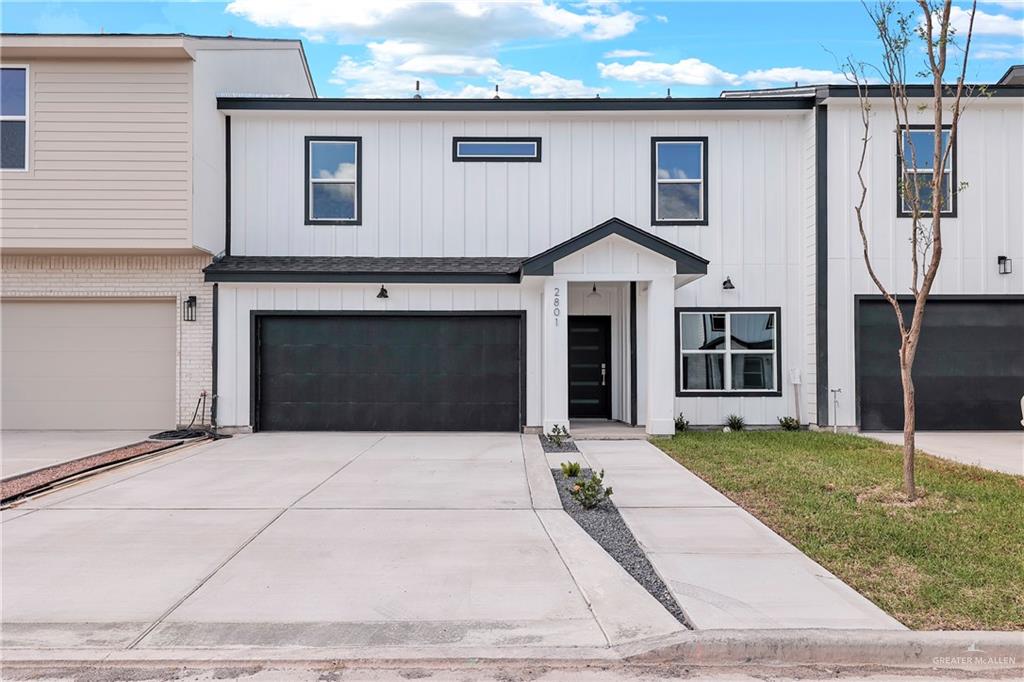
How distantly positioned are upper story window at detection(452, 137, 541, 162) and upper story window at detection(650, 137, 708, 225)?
2194mm

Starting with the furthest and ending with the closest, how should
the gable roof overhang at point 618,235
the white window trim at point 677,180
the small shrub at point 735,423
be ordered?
the white window trim at point 677,180, the small shrub at point 735,423, the gable roof overhang at point 618,235

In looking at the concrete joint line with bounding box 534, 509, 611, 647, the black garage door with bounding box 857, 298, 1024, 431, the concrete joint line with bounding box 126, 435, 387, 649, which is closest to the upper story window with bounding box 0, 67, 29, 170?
the concrete joint line with bounding box 126, 435, 387, 649

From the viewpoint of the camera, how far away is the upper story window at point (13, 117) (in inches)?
483

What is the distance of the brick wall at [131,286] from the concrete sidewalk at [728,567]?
27.1ft

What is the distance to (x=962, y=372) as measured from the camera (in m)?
13.2

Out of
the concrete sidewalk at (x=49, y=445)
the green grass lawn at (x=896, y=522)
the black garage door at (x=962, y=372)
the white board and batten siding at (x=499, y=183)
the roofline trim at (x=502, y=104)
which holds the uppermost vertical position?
the roofline trim at (x=502, y=104)

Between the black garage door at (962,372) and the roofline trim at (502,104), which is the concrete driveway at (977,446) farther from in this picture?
the roofline trim at (502,104)

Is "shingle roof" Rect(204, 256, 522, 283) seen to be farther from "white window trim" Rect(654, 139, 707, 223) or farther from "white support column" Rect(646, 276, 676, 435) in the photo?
"white window trim" Rect(654, 139, 707, 223)

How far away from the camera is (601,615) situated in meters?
4.51

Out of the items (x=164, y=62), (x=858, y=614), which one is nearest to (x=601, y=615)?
(x=858, y=614)

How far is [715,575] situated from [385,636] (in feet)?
7.55

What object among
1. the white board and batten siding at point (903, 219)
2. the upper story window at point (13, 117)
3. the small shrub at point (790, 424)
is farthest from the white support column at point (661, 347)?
the upper story window at point (13, 117)

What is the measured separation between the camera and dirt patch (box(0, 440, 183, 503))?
805 centimetres

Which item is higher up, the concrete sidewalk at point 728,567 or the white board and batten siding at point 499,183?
the white board and batten siding at point 499,183
